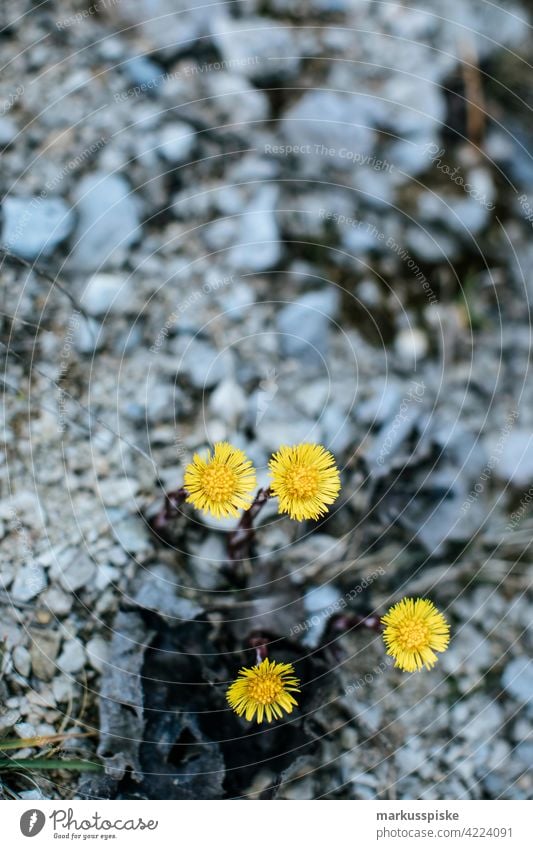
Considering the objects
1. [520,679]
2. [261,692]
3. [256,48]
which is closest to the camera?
[261,692]

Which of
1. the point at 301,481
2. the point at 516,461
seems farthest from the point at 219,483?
the point at 516,461

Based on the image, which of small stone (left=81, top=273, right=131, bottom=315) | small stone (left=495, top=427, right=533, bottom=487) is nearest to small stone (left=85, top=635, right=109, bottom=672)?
small stone (left=81, top=273, right=131, bottom=315)

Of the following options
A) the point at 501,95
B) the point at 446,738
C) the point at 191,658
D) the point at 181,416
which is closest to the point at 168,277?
the point at 181,416

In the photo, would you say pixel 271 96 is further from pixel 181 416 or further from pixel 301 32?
pixel 181 416

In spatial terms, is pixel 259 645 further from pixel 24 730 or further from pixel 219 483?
pixel 24 730

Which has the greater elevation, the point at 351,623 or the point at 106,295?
the point at 106,295

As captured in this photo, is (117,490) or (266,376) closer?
(117,490)
